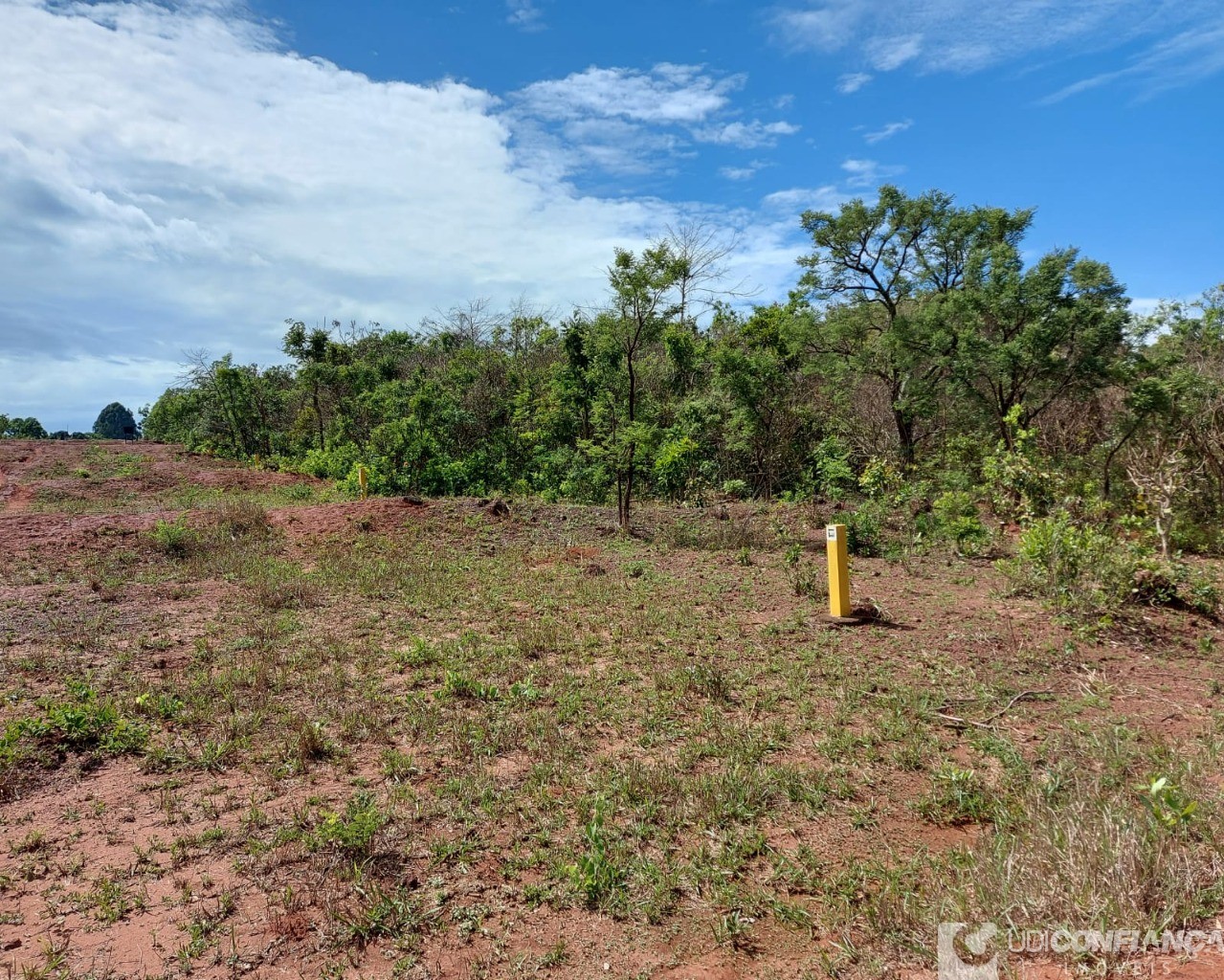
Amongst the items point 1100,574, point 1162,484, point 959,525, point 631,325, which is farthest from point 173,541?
point 1162,484

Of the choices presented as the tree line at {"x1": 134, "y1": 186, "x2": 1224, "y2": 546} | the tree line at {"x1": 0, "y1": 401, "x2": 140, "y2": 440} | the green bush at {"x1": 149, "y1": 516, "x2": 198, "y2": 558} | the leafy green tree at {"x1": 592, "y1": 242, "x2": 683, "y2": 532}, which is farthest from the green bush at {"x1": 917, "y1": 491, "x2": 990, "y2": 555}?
the tree line at {"x1": 0, "y1": 401, "x2": 140, "y2": 440}

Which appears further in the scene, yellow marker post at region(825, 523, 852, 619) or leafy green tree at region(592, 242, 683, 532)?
leafy green tree at region(592, 242, 683, 532)

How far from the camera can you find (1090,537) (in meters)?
6.26

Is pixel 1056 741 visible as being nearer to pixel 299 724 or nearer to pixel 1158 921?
pixel 1158 921

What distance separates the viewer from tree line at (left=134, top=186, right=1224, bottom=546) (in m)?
10.3

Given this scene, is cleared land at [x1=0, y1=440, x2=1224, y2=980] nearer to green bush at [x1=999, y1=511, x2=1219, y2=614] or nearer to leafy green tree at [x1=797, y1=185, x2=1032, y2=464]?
green bush at [x1=999, y1=511, x2=1219, y2=614]

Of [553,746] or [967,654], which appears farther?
[967,654]

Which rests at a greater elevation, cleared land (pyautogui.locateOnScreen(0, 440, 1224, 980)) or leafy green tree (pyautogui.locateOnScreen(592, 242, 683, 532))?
leafy green tree (pyautogui.locateOnScreen(592, 242, 683, 532))

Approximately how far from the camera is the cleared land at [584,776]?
2521 millimetres

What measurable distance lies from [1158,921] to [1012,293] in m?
11.0

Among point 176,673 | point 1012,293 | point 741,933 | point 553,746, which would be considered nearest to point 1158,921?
point 741,933

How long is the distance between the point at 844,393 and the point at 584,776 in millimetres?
11956

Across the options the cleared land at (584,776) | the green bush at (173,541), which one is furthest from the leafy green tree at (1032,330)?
the green bush at (173,541)

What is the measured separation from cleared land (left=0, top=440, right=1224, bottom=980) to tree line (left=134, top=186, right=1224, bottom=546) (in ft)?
13.7
